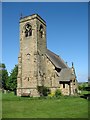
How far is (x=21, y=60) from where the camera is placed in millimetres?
43688

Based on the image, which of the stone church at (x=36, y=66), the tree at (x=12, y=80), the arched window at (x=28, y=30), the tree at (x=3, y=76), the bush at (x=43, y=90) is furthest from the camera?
the tree at (x=3, y=76)

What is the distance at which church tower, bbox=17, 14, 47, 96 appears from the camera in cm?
4122

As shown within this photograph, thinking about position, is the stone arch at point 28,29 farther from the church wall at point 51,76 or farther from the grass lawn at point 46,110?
the grass lawn at point 46,110

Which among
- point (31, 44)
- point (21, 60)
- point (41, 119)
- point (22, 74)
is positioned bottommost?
point (41, 119)

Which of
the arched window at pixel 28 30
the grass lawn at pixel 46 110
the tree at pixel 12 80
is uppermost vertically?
the arched window at pixel 28 30

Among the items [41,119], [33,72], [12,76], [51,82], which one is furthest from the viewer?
[12,76]

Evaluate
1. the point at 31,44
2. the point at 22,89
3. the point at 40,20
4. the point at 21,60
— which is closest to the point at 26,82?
the point at 22,89

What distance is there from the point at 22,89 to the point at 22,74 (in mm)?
3358

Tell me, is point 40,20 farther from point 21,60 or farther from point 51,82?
point 51,82

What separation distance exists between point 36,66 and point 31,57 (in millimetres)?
2583

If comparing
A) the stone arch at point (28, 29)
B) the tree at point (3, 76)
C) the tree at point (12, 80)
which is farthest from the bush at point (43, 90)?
the tree at point (3, 76)

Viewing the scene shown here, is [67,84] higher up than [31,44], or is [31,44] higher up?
A: [31,44]

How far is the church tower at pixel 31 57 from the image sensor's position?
4122cm

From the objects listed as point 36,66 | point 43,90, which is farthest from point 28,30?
point 43,90
